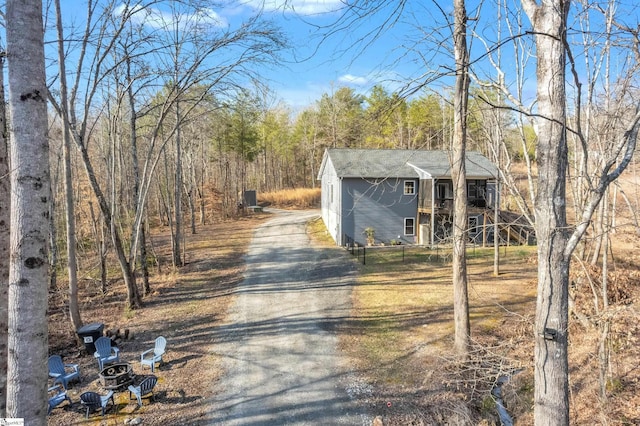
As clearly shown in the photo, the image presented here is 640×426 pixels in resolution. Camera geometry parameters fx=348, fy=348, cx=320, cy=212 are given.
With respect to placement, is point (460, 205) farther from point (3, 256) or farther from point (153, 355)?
point (153, 355)

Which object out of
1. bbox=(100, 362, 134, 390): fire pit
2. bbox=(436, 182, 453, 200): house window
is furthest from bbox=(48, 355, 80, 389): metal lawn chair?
bbox=(436, 182, 453, 200): house window

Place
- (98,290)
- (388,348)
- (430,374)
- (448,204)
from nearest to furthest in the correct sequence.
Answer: (430,374), (388,348), (98,290), (448,204)

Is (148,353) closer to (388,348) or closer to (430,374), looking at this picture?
(388,348)

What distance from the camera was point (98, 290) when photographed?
12.2 metres

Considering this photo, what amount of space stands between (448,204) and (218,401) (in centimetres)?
1628

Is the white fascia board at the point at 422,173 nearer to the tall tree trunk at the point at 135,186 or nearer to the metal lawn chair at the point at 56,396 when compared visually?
the tall tree trunk at the point at 135,186

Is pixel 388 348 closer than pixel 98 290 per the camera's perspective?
Yes

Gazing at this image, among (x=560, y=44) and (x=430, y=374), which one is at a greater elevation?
(x=560, y=44)

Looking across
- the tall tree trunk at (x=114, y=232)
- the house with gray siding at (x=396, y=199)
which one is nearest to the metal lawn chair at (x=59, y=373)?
the tall tree trunk at (x=114, y=232)

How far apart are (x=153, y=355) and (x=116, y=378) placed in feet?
5.22

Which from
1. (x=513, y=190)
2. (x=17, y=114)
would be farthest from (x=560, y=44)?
(x=17, y=114)

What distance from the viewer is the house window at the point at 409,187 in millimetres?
20047

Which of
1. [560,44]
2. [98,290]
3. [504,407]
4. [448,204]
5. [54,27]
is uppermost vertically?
[54,27]

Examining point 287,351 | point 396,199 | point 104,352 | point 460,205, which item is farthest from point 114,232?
point 396,199
